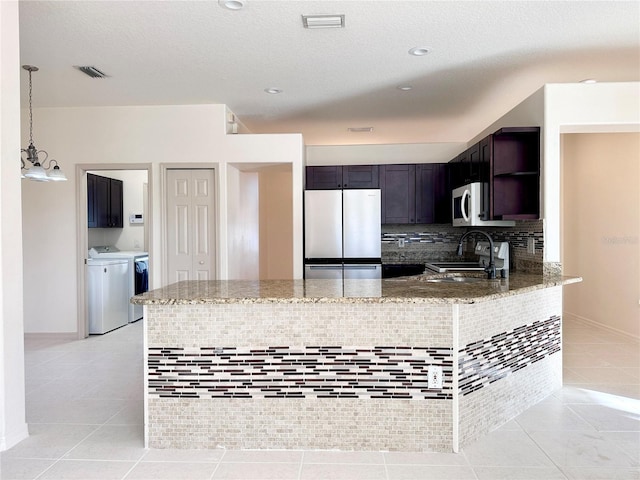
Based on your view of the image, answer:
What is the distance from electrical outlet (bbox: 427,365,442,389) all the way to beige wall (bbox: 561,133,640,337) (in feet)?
11.4

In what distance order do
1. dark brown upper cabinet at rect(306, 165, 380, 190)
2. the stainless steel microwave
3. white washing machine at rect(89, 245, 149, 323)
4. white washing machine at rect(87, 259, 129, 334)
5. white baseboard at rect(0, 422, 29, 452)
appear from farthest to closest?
white washing machine at rect(89, 245, 149, 323) < dark brown upper cabinet at rect(306, 165, 380, 190) < white washing machine at rect(87, 259, 129, 334) < the stainless steel microwave < white baseboard at rect(0, 422, 29, 452)

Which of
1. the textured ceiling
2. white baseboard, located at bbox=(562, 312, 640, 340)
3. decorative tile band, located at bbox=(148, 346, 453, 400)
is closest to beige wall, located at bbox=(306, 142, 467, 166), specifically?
the textured ceiling

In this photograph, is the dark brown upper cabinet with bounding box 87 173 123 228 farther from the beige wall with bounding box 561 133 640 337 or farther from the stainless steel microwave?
the beige wall with bounding box 561 133 640 337

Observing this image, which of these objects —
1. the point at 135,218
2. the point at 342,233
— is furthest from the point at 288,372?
the point at 135,218

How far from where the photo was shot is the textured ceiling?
9.32 feet

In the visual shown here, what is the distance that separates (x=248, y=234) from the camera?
601cm

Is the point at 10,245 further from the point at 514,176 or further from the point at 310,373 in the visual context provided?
the point at 514,176

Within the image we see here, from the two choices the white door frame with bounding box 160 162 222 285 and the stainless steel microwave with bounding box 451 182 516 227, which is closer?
the stainless steel microwave with bounding box 451 182 516 227

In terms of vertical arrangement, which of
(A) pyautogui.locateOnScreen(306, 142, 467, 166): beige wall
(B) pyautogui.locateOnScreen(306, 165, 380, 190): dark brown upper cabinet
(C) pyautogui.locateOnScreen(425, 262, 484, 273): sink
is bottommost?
(C) pyautogui.locateOnScreen(425, 262, 484, 273): sink

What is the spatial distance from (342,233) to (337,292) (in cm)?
258

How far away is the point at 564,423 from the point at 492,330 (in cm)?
76

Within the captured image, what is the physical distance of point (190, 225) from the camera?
5000mm

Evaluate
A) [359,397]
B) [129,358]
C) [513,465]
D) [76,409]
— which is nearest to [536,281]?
[513,465]

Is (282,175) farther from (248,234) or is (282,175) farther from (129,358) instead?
(129,358)
